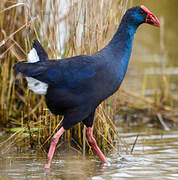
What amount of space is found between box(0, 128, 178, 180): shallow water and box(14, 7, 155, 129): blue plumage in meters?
0.36

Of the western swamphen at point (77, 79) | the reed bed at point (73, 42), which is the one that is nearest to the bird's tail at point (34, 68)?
the western swamphen at point (77, 79)

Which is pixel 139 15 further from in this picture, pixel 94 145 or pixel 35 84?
pixel 94 145

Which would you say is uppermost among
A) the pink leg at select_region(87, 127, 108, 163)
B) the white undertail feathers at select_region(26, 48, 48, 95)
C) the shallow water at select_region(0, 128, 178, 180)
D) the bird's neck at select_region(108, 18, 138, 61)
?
the bird's neck at select_region(108, 18, 138, 61)

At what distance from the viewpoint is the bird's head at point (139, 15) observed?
361 cm

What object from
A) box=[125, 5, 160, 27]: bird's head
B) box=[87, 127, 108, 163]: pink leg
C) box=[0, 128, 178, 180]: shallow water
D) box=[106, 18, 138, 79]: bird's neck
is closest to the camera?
box=[0, 128, 178, 180]: shallow water

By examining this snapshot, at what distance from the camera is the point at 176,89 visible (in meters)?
6.34

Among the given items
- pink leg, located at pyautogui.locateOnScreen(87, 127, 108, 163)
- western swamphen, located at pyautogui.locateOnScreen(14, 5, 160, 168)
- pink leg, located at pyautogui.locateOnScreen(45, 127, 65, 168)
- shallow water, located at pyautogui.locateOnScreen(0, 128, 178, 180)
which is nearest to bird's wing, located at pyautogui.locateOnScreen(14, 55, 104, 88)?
western swamphen, located at pyautogui.locateOnScreen(14, 5, 160, 168)

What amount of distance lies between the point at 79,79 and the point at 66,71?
117 millimetres

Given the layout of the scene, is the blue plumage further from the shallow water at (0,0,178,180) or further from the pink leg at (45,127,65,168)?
the shallow water at (0,0,178,180)

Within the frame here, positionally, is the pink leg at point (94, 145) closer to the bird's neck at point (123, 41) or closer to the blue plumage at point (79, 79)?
the blue plumage at point (79, 79)

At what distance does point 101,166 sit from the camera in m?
3.63

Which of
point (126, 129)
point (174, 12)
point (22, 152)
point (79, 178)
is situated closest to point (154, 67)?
point (126, 129)

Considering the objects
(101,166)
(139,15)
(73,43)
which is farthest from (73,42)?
(101,166)

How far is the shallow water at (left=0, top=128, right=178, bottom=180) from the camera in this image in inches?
132
